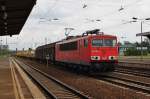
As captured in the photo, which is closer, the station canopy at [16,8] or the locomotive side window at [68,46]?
the station canopy at [16,8]

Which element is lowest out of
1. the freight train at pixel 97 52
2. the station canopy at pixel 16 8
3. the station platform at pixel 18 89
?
the station platform at pixel 18 89

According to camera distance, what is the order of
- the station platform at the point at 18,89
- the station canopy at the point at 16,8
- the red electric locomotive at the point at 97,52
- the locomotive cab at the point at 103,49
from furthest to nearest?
1. the locomotive cab at the point at 103,49
2. the red electric locomotive at the point at 97,52
3. the station canopy at the point at 16,8
4. the station platform at the point at 18,89

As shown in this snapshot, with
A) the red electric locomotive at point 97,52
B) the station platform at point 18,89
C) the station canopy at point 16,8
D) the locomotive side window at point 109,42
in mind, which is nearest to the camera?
the station platform at point 18,89

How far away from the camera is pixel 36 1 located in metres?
26.0

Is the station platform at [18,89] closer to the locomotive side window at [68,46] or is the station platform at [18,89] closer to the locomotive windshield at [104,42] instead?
the locomotive windshield at [104,42]

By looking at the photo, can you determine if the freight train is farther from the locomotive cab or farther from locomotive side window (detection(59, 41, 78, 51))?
locomotive side window (detection(59, 41, 78, 51))

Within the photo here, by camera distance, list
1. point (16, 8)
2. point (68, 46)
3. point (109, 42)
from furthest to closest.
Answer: point (68, 46) < point (16, 8) < point (109, 42)

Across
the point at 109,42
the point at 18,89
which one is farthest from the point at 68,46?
the point at 18,89

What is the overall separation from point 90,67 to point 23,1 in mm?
6629

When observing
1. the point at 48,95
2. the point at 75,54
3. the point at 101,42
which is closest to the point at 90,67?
the point at 101,42

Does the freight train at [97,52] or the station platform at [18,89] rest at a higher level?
the freight train at [97,52]

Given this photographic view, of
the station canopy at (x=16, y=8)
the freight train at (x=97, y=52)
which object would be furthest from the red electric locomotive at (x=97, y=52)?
the station canopy at (x=16, y=8)

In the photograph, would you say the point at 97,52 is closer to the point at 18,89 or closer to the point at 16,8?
the point at 16,8

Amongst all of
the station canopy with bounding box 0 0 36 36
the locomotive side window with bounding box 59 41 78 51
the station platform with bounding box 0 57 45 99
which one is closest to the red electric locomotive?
the locomotive side window with bounding box 59 41 78 51
